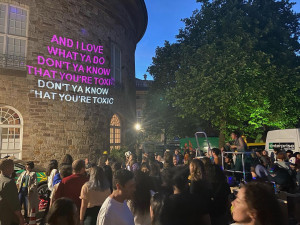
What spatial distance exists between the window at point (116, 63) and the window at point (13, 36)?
17.3ft

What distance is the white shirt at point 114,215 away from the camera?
8.64ft

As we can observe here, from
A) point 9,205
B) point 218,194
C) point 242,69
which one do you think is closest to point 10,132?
point 9,205

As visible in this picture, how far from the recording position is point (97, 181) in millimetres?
3744

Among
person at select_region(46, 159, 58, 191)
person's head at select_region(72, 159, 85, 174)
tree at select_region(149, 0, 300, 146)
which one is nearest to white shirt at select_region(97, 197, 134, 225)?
person's head at select_region(72, 159, 85, 174)

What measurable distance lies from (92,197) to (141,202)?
837 millimetres

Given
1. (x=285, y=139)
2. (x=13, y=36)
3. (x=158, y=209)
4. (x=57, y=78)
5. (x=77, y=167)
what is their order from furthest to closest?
(x=285, y=139) → (x=57, y=78) → (x=13, y=36) → (x=77, y=167) → (x=158, y=209)

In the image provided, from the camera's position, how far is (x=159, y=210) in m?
2.69

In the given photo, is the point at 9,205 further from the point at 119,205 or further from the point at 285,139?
the point at 285,139

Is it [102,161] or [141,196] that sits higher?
[102,161]

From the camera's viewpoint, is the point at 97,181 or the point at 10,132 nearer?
the point at 97,181

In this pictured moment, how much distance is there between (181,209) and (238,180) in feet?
19.0

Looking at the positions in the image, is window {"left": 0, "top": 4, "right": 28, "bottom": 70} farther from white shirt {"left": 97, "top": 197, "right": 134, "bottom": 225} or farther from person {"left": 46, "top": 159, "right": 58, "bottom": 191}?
white shirt {"left": 97, "top": 197, "right": 134, "bottom": 225}

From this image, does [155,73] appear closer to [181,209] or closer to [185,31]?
[185,31]

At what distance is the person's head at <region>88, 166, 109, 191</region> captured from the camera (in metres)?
3.70
